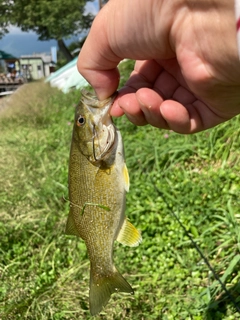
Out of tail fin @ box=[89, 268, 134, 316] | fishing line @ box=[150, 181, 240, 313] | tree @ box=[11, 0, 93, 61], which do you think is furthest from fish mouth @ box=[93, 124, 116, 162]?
tree @ box=[11, 0, 93, 61]

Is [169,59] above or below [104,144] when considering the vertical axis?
above

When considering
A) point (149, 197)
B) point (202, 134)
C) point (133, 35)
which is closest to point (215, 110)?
point (133, 35)

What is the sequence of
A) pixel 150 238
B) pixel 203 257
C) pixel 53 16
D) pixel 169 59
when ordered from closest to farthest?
pixel 169 59 < pixel 203 257 < pixel 150 238 < pixel 53 16

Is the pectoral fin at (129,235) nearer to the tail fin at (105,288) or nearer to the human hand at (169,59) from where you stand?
the tail fin at (105,288)

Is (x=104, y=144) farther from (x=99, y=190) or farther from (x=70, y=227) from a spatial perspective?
(x=70, y=227)

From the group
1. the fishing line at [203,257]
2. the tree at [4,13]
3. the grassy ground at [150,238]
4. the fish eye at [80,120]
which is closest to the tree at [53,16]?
the tree at [4,13]

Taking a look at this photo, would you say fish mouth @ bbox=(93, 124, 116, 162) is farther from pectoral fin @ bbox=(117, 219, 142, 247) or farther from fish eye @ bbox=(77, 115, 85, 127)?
pectoral fin @ bbox=(117, 219, 142, 247)

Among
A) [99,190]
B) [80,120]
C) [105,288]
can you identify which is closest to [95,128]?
[80,120]
